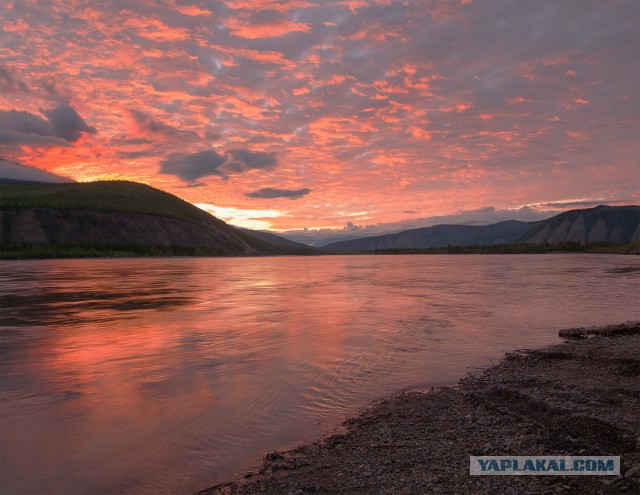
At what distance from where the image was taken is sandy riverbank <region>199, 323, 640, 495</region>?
5.89m

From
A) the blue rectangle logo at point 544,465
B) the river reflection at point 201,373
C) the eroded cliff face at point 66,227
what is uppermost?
the eroded cliff face at point 66,227

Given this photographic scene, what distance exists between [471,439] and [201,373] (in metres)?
8.64

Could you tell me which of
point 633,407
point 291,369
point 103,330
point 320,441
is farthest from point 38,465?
point 103,330

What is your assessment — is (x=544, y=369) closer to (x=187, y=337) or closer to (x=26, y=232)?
(x=187, y=337)

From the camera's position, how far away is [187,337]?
752 inches

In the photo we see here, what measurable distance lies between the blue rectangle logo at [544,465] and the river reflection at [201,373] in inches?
136

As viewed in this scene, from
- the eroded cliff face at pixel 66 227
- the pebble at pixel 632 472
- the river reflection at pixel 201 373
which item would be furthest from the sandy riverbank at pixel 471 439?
the eroded cliff face at pixel 66 227

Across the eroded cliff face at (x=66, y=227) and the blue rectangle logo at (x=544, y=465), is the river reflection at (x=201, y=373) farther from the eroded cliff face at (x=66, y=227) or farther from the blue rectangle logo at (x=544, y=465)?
the eroded cliff face at (x=66, y=227)

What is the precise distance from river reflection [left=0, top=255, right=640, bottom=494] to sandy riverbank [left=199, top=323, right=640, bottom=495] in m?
1.03

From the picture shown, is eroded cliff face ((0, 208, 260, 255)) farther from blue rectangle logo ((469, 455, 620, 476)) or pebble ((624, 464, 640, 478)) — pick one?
pebble ((624, 464, 640, 478))

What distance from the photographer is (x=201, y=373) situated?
12.9m

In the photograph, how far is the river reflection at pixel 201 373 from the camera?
7.25 m

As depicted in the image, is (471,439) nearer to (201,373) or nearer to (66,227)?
(201,373)

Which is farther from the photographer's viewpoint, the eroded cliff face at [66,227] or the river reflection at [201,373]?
the eroded cliff face at [66,227]
